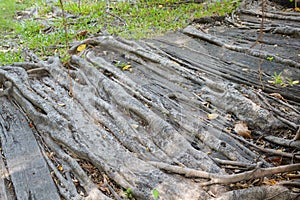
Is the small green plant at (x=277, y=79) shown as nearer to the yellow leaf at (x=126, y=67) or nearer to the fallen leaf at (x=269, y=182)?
the fallen leaf at (x=269, y=182)

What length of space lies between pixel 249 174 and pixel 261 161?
372 millimetres

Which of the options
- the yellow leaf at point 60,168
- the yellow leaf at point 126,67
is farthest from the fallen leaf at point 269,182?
the yellow leaf at point 126,67

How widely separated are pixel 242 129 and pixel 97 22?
508 cm

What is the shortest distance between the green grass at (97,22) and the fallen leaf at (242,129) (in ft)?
11.1

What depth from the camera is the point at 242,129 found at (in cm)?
389

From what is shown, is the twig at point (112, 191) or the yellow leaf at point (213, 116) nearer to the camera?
the twig at point (112, 191)

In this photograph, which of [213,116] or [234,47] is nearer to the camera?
[213,116]

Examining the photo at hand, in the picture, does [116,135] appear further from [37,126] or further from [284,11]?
[284,11]

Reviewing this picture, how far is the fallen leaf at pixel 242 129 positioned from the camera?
12.6 feet

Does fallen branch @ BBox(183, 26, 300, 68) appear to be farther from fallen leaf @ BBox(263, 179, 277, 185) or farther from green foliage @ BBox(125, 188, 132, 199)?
green foliage @ BBox(125, 188, 132, 199)

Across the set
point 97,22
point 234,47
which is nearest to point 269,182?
point 234,47

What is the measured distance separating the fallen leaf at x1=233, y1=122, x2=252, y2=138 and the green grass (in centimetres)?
339

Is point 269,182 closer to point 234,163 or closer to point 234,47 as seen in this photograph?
point 234,163

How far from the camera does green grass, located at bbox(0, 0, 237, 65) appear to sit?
679cm
